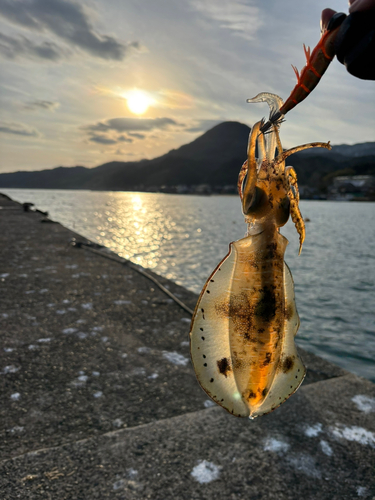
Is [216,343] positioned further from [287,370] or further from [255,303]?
[287,370]

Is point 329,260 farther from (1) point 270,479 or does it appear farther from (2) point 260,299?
(2) point 260,299

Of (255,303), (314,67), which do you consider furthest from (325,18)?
(255,303)

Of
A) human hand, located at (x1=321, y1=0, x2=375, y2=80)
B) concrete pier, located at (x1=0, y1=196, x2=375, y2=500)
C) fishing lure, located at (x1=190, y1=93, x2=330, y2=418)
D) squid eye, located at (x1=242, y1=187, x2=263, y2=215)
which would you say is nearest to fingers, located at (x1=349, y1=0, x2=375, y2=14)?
human hand, located at (x1=321, y1=0, x2=375, y2=80)

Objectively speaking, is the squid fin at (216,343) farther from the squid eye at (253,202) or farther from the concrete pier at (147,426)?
the concrete pier at (147,426)

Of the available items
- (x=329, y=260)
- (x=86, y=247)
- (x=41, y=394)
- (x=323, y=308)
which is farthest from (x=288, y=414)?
(x=329, y=260)

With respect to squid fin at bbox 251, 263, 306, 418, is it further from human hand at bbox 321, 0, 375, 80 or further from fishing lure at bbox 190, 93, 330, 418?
human hand at bbox 321, 0, 375, 80
